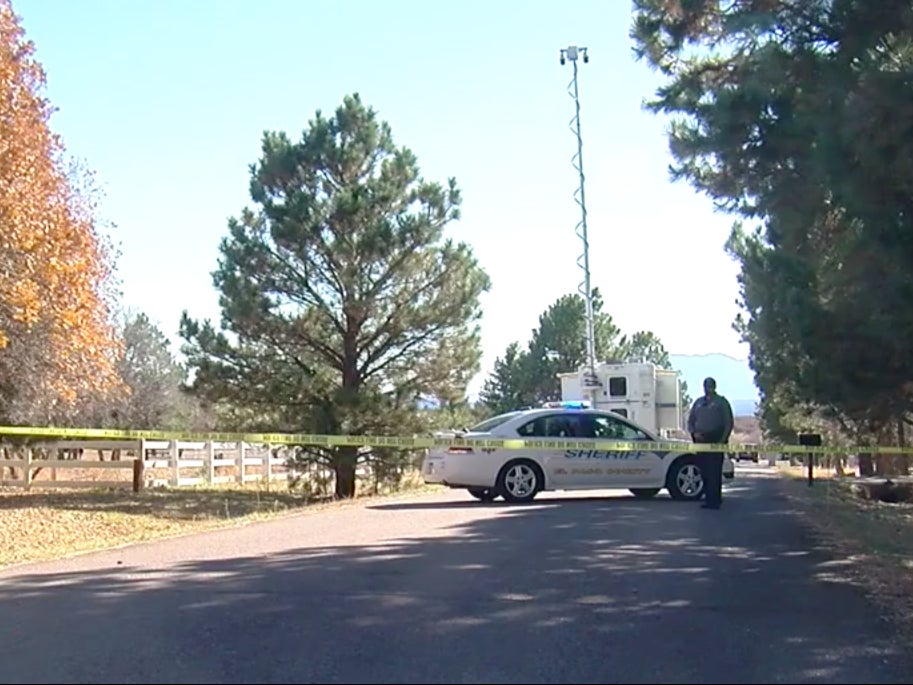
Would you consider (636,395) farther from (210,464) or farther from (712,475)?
(210,464)

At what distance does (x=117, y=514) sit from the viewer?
1939 centimetres

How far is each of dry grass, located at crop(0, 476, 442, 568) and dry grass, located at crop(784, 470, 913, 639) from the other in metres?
7.12

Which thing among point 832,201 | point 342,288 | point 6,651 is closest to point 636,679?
point 6,651

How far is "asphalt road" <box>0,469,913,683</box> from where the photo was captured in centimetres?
636

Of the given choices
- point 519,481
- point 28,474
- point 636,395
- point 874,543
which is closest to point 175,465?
point 28,474

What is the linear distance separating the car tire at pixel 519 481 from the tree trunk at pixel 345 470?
24.3ft

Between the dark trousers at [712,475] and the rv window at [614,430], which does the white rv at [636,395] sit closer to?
the rv window at [614,430]

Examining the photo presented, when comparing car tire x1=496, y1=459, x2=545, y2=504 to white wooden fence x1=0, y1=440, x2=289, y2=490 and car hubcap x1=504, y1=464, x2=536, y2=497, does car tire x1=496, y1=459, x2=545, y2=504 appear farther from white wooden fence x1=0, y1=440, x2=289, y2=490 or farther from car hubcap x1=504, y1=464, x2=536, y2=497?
white wooden fence x1=0, y1=440, x2=289, y2=490

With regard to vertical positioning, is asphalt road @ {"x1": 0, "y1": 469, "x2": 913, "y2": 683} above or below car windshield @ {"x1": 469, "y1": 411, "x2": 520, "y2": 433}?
below

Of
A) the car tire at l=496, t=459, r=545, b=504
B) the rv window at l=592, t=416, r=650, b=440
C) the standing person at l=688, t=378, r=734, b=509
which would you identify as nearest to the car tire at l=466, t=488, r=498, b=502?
the car tire at l=496, t=459, r=545, b=504

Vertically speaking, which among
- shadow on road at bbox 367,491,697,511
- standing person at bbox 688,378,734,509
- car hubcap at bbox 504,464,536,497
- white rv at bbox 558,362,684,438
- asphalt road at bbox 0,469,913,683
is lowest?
asphalt road at bbox 0,469,913,683

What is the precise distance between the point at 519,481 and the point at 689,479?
2570 mm

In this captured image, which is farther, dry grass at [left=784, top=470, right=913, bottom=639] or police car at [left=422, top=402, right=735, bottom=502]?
police car at [left=422, top=402, right=735, bottom=502]

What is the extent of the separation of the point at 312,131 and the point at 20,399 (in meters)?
8.22
